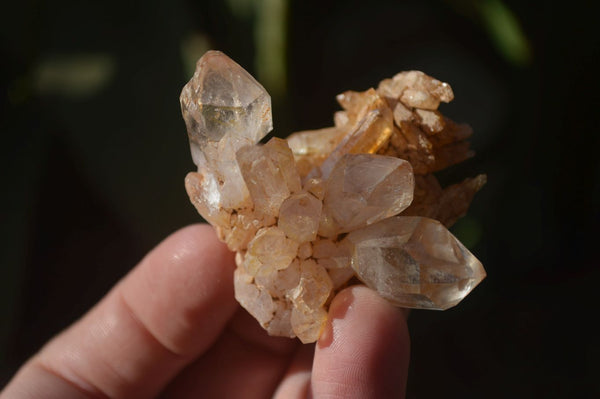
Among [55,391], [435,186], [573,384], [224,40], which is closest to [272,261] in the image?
[435,186]

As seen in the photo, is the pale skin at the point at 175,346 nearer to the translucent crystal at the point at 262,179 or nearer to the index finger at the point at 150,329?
the index finger at the point at 150,329

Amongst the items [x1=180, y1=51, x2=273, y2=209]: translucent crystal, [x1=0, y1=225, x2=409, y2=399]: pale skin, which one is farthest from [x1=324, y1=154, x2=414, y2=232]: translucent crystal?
[x1=0, y1=225, x2=409, y2=399]: pale skin

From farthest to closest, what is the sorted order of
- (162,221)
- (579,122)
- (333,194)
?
(162,221) < (579,122) < (333,194)

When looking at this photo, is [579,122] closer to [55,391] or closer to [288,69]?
[288,69]

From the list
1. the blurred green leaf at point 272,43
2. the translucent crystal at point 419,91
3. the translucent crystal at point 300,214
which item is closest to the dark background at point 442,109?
the blurred green leaf at point 272,43

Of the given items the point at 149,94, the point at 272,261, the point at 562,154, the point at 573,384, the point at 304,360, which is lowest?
the point at 573,384

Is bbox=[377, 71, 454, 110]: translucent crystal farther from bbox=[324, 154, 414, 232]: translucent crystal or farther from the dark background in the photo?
the dark background

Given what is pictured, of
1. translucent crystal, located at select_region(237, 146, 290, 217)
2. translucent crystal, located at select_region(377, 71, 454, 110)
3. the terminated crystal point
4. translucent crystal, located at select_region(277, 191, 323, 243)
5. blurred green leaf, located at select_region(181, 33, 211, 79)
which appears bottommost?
the terminated crystal point
